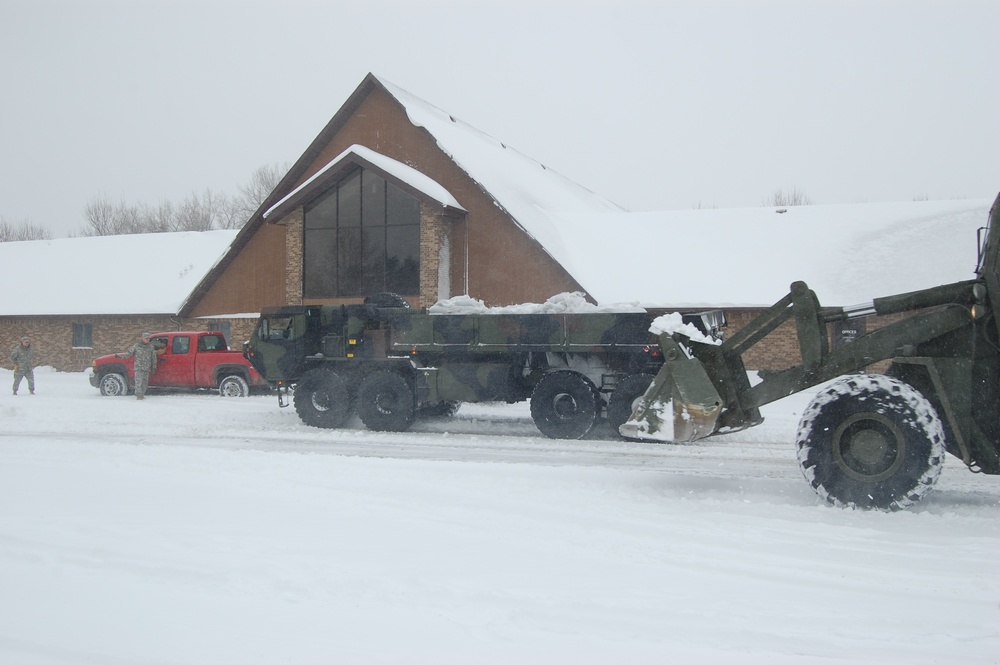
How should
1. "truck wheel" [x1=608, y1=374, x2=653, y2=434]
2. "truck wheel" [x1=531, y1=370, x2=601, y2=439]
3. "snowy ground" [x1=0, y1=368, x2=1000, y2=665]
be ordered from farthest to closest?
"truck wheel" [x1=531, y1=370, x2=601, y2=439] → "truck wheel" [x1=608, y1=374, x2=653, y2=434] → "snowy ground" [x1=0, y1=368, x2=1000, y2=665]

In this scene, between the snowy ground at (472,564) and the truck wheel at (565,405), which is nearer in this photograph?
the snowy ground at (472,564)

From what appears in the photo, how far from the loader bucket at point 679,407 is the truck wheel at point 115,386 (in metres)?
17.5

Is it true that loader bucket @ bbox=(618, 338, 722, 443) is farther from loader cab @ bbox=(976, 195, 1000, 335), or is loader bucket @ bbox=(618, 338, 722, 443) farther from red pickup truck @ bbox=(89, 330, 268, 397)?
red pickup truck @ bbox=(89, 330, 268, 397)

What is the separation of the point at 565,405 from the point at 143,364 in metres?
12.7

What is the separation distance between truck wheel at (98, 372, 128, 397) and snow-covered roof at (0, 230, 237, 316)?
8.39m

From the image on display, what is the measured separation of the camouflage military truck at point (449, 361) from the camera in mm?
13820

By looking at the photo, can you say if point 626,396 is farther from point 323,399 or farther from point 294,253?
point 294,253

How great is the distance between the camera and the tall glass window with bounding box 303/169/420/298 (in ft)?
77.7

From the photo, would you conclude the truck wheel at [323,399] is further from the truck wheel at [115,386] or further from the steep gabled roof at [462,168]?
the truck wheel at [115,386]

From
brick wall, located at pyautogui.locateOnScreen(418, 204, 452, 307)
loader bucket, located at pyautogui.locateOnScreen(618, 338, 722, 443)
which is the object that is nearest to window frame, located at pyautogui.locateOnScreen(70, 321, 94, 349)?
brick wall, located at pyautogui.locateOnScreen(418, 204, 452, 307)

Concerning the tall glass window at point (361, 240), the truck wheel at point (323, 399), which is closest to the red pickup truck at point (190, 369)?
the tall glass window at point (361, 240)

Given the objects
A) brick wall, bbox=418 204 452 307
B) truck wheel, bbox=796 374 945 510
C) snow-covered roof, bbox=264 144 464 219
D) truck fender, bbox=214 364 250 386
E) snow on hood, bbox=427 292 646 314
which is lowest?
truck wheel, bbox=796 374 945 510

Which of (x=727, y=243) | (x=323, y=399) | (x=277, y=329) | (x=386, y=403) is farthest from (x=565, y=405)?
(x=727, y=243)

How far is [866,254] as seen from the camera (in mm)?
25969
